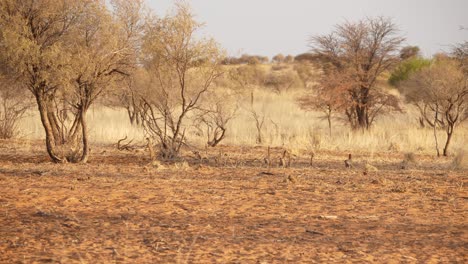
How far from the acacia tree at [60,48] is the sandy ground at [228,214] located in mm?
1662

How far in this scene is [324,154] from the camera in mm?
16156

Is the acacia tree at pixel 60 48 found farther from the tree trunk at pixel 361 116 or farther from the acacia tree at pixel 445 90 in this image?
the tree trunk at pixel 361 116

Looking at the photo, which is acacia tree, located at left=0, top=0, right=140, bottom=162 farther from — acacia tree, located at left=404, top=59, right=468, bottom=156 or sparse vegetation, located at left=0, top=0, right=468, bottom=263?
acacia tree, located at left=404, top=59, right=468, bottom=156

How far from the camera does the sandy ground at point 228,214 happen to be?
608 cm

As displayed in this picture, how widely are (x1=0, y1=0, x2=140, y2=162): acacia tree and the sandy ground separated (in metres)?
1.66

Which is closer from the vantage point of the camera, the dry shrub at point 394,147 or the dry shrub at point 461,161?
the dry shrub at point 461,161

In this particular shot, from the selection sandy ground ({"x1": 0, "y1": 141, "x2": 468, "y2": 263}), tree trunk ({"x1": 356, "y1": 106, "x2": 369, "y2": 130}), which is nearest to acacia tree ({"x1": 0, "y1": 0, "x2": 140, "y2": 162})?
sandy ground ({"x1": 0, "y1": 141, "x2": 468, "y2": 263})

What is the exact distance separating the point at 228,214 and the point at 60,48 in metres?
5.91

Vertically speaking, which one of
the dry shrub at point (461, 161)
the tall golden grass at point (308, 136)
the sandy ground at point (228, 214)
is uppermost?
the tall golden grass at point (308, 136)

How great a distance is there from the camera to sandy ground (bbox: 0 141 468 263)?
6082 millimetres

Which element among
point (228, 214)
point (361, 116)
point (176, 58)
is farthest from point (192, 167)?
point (361, 116)

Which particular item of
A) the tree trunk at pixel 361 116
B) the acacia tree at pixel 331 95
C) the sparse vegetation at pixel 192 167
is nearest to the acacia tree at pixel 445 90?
the sparse vegetation at pixel 192 167

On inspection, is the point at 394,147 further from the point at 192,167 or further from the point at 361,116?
the point at 192,167

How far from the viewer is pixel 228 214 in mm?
7820
